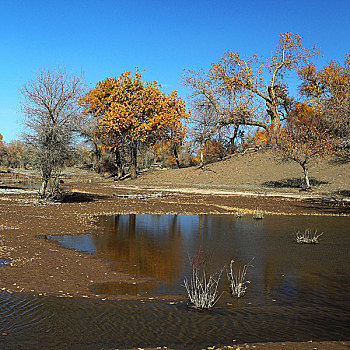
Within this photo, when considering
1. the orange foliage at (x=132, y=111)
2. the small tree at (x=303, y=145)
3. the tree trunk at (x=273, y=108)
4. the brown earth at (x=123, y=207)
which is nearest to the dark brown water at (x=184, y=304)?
the brown earth at (x=123, y=207)

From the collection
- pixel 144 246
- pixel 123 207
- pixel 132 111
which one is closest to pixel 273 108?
pixel 132 111

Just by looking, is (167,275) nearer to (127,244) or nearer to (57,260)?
(57,260)

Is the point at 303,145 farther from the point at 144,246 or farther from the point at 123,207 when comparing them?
the point at 144,246

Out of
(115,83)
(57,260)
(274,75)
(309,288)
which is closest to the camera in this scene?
(309,288)

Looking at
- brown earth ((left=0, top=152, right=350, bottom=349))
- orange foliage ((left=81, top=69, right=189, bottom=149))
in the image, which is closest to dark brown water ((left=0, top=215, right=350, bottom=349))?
brown earth ((left=0, top=152, right=350, bottom=349))

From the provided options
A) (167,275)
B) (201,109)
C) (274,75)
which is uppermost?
(274,75)

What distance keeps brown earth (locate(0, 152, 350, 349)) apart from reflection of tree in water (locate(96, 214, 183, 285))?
670 mm

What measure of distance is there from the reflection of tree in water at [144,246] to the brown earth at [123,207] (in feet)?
2.20

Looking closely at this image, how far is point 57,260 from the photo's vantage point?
9898 mm

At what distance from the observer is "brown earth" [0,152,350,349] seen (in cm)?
844

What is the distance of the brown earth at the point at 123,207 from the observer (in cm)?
844

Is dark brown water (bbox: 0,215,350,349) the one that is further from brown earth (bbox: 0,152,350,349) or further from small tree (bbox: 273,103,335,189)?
small tree (bbox: 273,103,335,189)

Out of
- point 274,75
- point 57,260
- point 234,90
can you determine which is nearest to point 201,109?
point 234,90

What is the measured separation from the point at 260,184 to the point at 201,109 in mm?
14392
